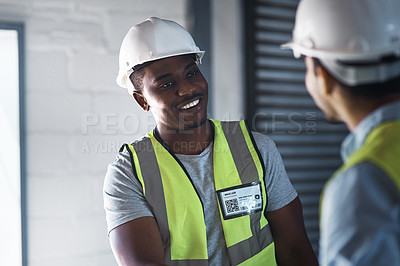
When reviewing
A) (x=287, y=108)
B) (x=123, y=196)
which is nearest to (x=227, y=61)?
(x=287, y=108)

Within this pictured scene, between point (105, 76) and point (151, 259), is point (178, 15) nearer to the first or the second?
point (105, 76)

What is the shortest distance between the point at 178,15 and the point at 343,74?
1.38m

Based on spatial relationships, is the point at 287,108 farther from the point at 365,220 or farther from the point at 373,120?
the point at 365,220

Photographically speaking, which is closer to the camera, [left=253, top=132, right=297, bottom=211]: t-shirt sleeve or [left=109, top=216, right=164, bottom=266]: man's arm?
[left=109, top=216, right=164, bottom=266]: man's arm

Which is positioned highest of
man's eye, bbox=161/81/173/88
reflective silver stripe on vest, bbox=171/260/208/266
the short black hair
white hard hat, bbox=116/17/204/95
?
white hard hat, bbox=116/17/204/95

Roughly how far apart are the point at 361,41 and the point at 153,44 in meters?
0.87

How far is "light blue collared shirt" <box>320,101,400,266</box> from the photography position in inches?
33.3

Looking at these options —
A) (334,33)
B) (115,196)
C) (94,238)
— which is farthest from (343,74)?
(94,238)

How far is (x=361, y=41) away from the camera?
3.35 feet

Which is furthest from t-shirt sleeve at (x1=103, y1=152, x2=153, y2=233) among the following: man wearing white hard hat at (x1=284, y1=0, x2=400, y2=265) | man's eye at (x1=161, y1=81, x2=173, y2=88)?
man wearing white hard hat at (x1=284, y1=0, x2=400, y2=265)

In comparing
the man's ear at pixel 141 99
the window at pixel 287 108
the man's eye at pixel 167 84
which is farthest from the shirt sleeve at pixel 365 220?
the window at pixel 287 108

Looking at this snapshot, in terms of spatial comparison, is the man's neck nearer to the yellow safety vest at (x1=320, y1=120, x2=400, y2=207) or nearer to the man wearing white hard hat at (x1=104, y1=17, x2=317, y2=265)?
the man wearing white hard hat at (x1=104, y1=17, x2=317, y2=265)

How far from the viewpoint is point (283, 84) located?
8.21 feet

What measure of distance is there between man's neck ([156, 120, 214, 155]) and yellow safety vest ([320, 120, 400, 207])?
2.77 feet
